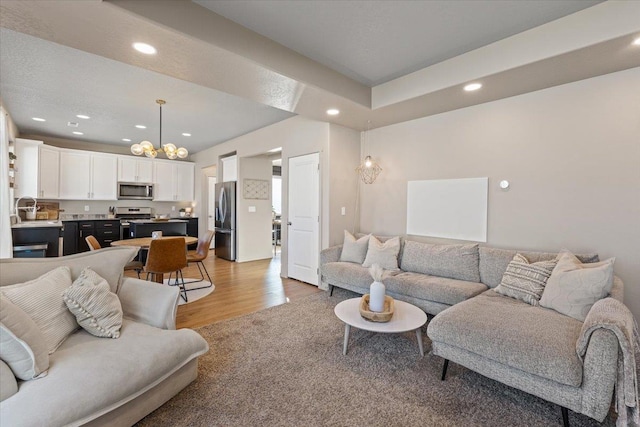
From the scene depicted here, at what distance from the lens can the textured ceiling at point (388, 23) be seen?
212 cm

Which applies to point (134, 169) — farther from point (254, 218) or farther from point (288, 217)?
point (288, 217)

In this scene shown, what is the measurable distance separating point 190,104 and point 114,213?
4.58 m

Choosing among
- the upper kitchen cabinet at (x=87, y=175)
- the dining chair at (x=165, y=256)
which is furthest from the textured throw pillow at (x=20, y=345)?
the upper kitchen cabinet at (x=87, y=175)

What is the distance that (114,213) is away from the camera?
7.10 meters

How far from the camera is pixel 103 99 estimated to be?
13.2 ft

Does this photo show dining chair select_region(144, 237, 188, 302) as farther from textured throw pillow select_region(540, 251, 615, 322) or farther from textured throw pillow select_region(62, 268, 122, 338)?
textured throw pillow select_region(540, 251, 615, 322)

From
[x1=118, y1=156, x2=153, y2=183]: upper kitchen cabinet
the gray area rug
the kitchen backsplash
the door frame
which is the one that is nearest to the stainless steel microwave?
[x1=118, y1=156, x2=153, y2=183]: upper kitchen cabinet

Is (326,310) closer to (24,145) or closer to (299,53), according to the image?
(299,53)

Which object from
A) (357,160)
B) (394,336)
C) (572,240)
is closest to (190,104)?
(357,160)

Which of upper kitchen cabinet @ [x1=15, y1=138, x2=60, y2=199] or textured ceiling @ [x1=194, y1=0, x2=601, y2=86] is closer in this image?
textured ceiling @ [x1=194, y1=0, x2=601, y2=86]

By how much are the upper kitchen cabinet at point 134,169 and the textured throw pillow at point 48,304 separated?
6.21 meters

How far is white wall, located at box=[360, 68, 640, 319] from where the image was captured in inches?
100

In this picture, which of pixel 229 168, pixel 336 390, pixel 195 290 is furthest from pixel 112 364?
pixel 229 168

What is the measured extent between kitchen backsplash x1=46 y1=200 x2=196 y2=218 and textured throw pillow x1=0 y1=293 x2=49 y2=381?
6664 millimetres
